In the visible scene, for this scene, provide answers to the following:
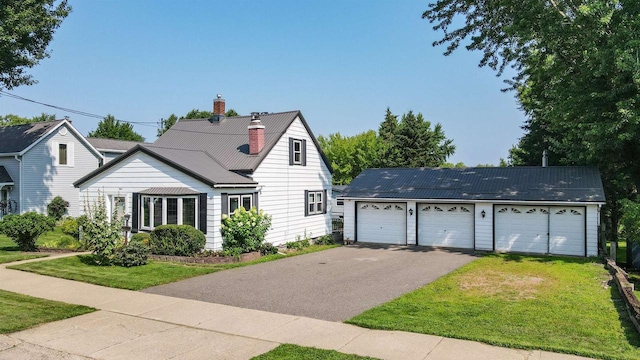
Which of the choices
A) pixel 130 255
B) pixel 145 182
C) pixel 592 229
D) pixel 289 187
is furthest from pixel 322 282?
pixel 592 229

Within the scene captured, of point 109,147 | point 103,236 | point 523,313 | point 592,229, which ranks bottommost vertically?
point 523,313

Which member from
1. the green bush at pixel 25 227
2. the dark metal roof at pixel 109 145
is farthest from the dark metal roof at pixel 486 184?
the dark metal roof at pixel 109 145

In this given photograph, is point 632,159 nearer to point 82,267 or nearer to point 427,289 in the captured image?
point 427,289

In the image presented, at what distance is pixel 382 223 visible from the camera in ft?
75.7

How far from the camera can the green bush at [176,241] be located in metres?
16.7

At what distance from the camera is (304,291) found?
12.2 m

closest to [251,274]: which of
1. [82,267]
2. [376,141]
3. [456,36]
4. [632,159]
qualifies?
[82,267]

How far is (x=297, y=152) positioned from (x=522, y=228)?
1098 cm

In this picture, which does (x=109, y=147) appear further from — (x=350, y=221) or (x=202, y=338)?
(x=202, y=338)

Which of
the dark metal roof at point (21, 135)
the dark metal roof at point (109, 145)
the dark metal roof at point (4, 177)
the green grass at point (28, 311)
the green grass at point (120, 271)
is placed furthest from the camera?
the dark metal roof at point (109, 145)

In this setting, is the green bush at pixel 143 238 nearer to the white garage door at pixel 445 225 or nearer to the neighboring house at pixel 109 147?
the white garage door at pixel 445 225

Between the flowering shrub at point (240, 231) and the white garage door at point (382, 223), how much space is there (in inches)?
275

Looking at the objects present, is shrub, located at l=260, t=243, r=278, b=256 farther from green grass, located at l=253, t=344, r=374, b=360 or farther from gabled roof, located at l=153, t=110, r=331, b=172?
green grass, located at l=253, t=344, r=374, b=360

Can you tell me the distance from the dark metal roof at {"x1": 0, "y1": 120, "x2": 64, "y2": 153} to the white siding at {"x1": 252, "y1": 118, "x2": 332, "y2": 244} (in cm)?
1662
